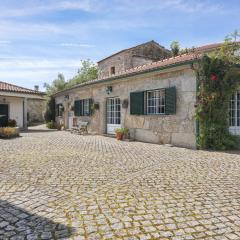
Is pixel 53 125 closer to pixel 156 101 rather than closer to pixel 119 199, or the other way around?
pixel 156 101

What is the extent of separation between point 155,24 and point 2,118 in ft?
45.4

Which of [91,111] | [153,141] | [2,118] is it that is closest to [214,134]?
[153,141]

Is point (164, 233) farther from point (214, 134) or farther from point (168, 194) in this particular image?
point (214, 134)

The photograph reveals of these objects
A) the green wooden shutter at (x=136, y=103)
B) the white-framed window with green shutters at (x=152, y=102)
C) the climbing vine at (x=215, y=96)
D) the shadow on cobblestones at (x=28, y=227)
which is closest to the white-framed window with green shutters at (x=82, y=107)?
the green wooden shutter at (x=136, y=103)

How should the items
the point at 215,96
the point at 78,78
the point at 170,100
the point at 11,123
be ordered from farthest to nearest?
the point at 78,78, the point at 11,123, the point at 170,100, the point at 215,96

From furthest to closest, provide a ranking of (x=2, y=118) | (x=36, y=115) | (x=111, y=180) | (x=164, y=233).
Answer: (x=36, y=115) → (x=2, y=118) → (x=111, y=180) → (x=164, y=233)

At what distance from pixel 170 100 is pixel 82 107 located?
27.1 feet

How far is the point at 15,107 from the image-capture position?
67.0 feet

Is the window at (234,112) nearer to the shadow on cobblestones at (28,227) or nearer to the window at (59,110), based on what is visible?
the shadow on cobblestones at (28,227)

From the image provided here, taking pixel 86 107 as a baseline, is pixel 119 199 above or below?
below

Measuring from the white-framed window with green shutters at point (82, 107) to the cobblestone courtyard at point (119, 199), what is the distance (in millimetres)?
9554

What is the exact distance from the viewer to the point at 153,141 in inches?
485

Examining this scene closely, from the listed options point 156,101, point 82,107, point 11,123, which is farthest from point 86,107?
point 156,101

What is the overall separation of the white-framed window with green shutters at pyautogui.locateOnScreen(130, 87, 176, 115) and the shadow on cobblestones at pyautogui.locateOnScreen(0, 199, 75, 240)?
27.1 ft
